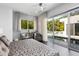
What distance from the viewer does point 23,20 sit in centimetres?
125

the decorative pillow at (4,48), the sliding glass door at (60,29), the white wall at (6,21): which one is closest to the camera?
the decorative pillow at (4,48)

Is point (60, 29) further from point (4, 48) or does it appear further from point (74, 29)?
point (4, 48)

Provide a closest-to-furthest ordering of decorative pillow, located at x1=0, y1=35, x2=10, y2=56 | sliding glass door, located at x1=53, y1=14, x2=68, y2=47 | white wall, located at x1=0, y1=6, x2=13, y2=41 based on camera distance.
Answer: decorative pillow, located at x1=0, y1=35, x2=10, y2=56 < white wall, located at x1=0, y1=6, x2=13, y2=41 < sliding glass door, located at x1=53, y1=14, x2=68, y2=47

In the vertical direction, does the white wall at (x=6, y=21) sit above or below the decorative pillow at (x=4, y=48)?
above

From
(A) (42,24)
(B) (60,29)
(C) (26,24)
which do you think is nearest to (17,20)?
(C) (26,24)

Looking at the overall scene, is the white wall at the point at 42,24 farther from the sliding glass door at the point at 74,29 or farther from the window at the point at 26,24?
the sliding glass door at the point at 74,29

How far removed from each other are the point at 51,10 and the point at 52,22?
0.18 metres

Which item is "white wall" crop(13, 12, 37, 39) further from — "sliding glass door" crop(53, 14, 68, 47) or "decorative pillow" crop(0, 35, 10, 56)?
"sliding glass door" crop(53, 14, 68, 47)

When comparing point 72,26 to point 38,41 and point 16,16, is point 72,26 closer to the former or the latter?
point 38,41

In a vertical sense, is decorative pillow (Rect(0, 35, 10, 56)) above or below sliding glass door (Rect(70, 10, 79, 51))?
below

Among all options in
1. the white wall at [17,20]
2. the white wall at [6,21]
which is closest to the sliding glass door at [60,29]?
the white wall at [17,20]

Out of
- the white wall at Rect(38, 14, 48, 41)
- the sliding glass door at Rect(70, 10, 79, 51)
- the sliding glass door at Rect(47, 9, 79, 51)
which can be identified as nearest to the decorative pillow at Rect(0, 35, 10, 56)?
the white wall at Rect(38, 14, 48, 41)

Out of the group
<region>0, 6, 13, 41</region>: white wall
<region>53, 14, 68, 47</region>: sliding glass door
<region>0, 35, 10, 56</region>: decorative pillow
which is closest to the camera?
<region>0, 35, 10, 56</region>: decorative pillow

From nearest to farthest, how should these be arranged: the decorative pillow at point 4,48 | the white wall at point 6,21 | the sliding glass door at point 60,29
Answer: the decorative pillow at point 4,48
the white wall at point 6,21
the sliding glass door at point 60,29
